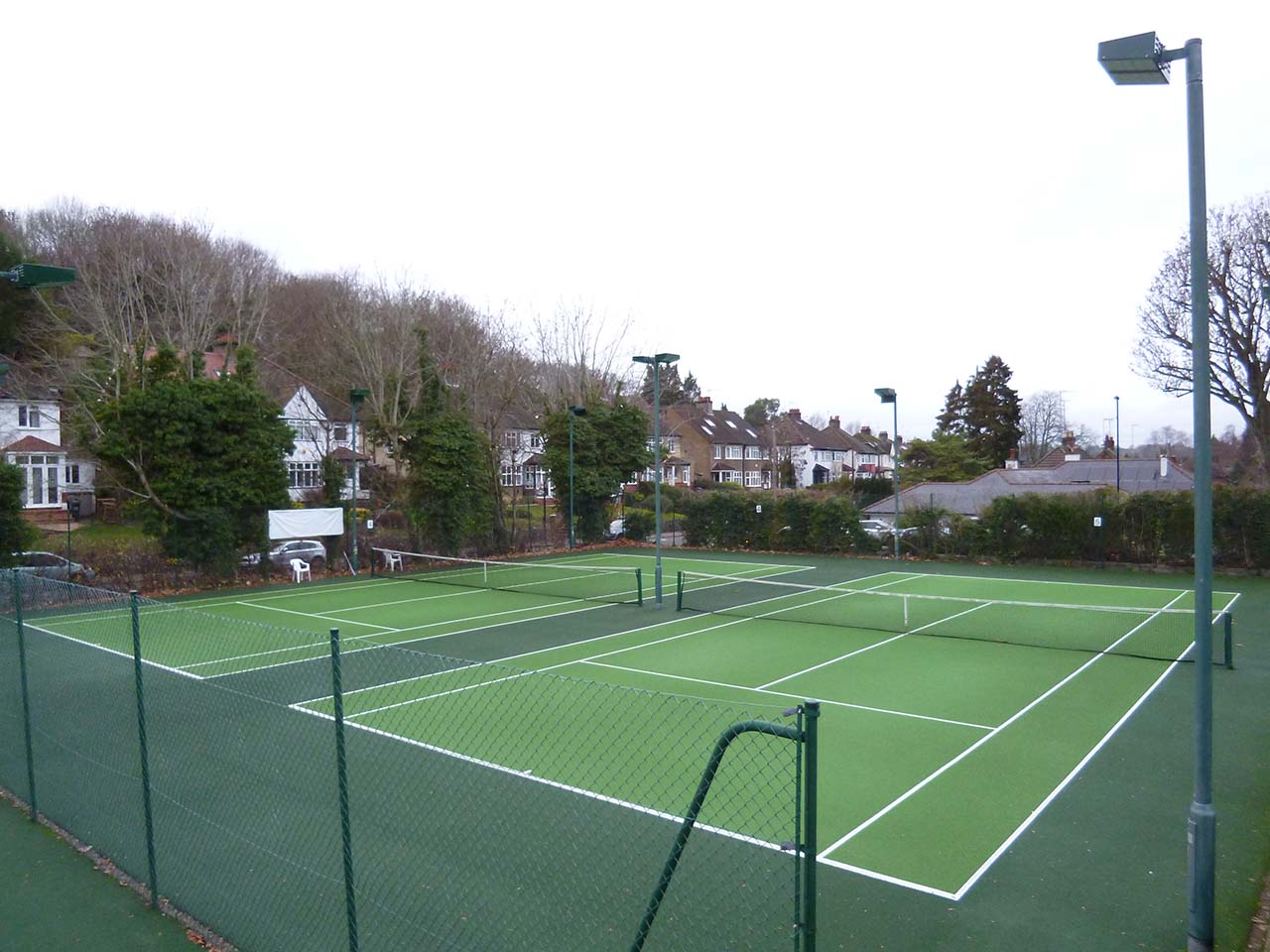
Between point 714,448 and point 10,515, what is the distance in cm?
5858

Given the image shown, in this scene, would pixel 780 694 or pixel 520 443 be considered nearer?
pixel 780 694

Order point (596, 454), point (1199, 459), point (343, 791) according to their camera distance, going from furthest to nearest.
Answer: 1. point (596, 454)
2. point (1199, 459)
3. point (343, 791)

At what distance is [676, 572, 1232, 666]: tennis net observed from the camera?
15.6 metres

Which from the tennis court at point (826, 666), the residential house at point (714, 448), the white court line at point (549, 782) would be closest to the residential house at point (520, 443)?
the tennis court at point (826, 666)

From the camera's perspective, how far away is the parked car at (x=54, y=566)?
22516 millimetres

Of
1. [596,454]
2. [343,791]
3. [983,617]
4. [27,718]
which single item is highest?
[596,454]

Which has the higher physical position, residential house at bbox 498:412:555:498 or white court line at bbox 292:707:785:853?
residential house at bbox 498:412:555:498

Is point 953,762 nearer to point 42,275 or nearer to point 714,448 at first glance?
point 42,275

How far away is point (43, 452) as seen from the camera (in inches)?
1693

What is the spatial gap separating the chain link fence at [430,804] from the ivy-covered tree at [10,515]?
37.2ft

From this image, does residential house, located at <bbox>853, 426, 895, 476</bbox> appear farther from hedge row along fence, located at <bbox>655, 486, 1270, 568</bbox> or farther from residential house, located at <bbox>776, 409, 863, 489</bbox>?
hedge row along fence, located at <bbox>655, 486, 1270, 568</bbox>

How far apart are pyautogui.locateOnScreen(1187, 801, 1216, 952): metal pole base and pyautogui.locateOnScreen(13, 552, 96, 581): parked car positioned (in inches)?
958

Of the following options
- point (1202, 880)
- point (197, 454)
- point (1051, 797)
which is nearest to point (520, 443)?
point (197, 454)

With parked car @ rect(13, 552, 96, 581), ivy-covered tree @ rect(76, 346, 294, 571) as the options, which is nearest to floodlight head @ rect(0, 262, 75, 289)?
ivy-covered tree @ rect(76, 346, 294, 571)
